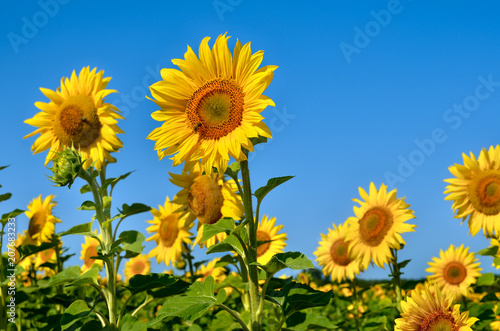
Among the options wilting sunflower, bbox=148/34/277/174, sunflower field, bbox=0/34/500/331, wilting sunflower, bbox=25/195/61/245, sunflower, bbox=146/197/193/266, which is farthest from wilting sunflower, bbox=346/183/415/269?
wilting sunflower, bbox=25/195/61/245

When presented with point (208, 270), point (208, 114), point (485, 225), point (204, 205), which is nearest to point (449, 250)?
point (485, 225)

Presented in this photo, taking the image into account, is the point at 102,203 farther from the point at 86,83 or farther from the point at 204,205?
the point at 86,83

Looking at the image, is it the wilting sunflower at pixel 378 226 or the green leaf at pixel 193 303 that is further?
the wilting sunflower at pixel 378 226

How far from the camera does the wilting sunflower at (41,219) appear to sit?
6512mm

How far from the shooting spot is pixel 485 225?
17.9 ft

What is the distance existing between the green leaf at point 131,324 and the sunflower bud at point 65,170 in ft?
3.61

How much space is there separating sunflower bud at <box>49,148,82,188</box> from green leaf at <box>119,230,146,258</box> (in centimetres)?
64

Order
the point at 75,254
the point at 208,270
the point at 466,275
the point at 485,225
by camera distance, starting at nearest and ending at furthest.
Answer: the point at 485,225 → the point at 75,254 → the point at 466,275 → the point at 208,270

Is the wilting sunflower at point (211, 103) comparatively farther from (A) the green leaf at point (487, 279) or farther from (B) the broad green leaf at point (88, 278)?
(A) the green leaf at point (487, 279)

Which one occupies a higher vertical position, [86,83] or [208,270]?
[86,83]

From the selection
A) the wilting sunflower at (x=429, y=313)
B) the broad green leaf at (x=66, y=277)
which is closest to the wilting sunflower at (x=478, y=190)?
the wilting sunflower at (x=429, y=313)

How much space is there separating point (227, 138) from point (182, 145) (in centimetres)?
34

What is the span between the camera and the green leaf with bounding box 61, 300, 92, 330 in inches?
147

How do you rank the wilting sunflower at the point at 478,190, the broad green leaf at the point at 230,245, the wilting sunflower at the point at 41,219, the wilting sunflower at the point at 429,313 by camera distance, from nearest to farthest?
the broad green leaf at the point at 230,245
the wilting sunflower at the point at 429,313
the wilting sunflower at the point at 478,190
the wilting sunflower at the point at 41,219
